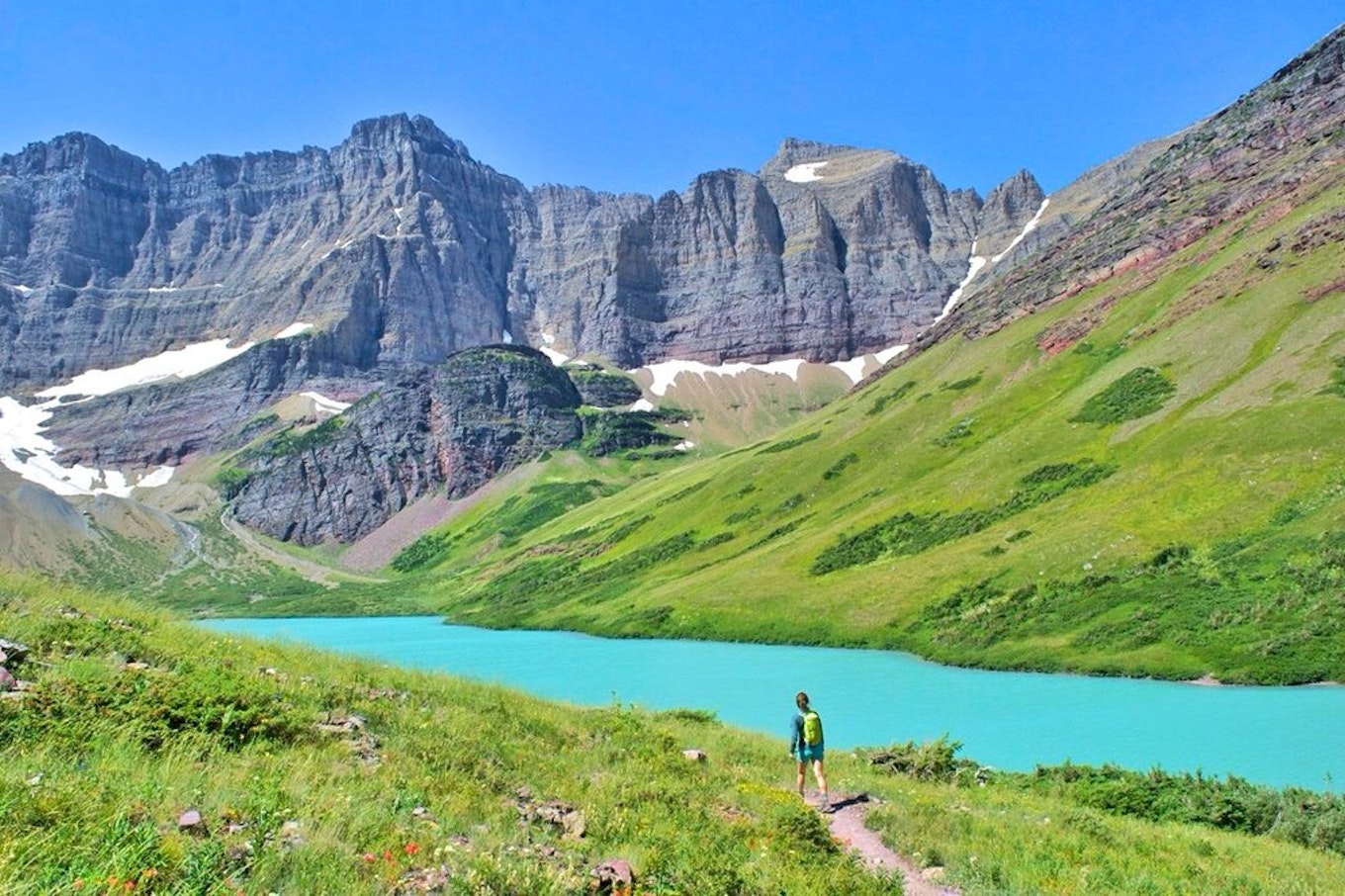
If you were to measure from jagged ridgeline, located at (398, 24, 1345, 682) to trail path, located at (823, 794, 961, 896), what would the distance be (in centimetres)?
4290

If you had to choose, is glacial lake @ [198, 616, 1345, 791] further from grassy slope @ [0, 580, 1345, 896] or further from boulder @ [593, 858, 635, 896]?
boulder @ [593, 858, 635, 896]

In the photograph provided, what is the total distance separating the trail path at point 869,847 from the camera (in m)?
14.8

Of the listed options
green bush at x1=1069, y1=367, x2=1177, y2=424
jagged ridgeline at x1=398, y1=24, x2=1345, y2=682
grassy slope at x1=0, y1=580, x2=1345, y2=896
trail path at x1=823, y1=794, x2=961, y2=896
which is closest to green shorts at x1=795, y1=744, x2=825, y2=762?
trail path at x1=823, y1=794, x2=961, y2=896

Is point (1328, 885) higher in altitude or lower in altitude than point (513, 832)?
lower

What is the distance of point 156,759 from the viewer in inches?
443

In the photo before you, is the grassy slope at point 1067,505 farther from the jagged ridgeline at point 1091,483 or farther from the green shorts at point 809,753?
the green shorts at point 809,753

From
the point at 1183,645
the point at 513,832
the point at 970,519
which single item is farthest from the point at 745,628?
the point at 513,832

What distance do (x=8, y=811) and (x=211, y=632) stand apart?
17056mm

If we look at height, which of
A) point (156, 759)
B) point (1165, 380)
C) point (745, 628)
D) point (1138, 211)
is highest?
point (1138, 211)

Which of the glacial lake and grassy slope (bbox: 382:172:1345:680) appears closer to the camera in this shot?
the glacial lake

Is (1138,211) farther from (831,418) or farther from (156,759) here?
(156,759)

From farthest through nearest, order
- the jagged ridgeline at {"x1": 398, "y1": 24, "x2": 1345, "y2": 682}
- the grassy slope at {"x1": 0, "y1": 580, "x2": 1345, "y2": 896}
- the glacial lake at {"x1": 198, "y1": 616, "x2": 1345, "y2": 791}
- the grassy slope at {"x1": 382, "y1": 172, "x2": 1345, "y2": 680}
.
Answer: the jagged ridgeline at {"x1": 398, "y1": 24, "x2": 1345, "y2": 682} < the grassy slope at {"x1": 382, "y1": 172, "x2": 1345, "y2": 680} < the glacial lake at {"x1": 198, "y1": 616, "x2": 1345, "y2": 791} < the grassy slope at {"x1": 0, "y1": 580, "x2": 1345, "y2": 896}

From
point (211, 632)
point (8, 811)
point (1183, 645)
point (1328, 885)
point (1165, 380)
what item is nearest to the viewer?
point (8, 811)

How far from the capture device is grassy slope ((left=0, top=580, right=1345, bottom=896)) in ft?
27.6
